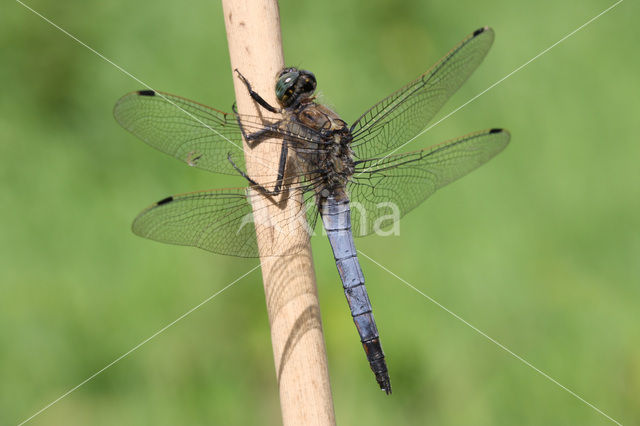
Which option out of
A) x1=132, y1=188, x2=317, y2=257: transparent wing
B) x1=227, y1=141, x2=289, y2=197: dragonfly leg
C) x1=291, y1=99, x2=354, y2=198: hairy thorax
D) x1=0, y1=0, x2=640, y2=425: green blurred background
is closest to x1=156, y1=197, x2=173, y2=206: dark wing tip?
x1=132, y1=188, x2=317, y2=257: transparent wing

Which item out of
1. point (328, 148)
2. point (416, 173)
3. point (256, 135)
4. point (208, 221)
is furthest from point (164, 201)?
point (416, 173)

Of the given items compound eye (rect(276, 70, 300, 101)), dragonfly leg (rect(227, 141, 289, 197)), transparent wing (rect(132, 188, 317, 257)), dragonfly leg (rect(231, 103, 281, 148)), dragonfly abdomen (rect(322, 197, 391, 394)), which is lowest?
dragonfly abdomen (rect(322, 197, 391, 394))

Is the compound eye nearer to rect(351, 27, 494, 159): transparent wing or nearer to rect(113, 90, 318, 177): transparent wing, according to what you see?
rect(113, 90, 318, 177): transparent wing

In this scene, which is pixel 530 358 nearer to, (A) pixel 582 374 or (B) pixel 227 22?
(A) pixel 582 374

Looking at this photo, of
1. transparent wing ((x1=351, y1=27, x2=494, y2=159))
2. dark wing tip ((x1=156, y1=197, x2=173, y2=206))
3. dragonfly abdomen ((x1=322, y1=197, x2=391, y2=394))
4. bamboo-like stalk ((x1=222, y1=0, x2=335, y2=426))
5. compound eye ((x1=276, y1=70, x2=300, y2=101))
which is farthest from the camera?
transparent wing ((x1=351, y1=27, x2=494, y2=159))

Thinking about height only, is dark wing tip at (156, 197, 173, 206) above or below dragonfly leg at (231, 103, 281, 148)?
below

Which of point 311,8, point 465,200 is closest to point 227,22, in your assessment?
point 311,8

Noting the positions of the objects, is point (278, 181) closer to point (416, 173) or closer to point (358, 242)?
point (416, 173)

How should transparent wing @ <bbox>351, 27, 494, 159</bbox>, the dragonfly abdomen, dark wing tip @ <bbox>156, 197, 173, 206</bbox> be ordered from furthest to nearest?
1. transparent wing @ <bbox>351, 27, 494, 159</bbox>
2. the dragonfly abdomen
3. dark wing tip @ <bbox>156, 197, 173, 206</bbox>
